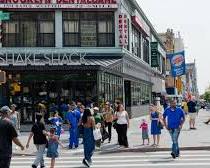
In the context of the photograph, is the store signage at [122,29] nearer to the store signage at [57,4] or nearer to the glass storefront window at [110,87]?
the store signage at [57,4]

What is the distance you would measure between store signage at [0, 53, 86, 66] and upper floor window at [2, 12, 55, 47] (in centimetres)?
142

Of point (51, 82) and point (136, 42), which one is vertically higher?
point (136, 42)

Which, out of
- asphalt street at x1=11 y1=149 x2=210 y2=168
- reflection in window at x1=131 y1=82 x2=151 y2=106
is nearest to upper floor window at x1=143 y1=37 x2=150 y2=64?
reflection in window at x1=131 y1=82 x2=151 y2=106

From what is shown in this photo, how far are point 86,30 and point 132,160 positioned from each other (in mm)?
26981

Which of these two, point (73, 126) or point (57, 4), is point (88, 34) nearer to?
point (57, 4)

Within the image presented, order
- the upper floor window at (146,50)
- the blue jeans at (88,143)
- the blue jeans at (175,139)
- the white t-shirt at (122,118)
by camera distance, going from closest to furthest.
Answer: the blue jeans at (88,143)
the blue jeans at (175,139)
the white t-shirt at (122,118)
the upper floor window at (146,50)

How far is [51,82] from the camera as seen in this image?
39312 millimetres

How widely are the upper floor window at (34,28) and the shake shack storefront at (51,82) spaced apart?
13.2 ft

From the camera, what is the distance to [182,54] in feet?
139

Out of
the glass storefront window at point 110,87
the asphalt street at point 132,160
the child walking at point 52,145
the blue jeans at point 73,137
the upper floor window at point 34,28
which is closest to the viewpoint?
the child walking at point 52,145

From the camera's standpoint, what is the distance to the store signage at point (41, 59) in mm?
39750

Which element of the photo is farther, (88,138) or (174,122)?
(174,122)

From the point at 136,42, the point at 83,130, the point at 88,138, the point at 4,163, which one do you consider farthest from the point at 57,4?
the point at 4,163

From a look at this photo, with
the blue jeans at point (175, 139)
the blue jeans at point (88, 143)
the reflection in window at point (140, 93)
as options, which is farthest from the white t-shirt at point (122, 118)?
the reflection in window at point (140, 93)
